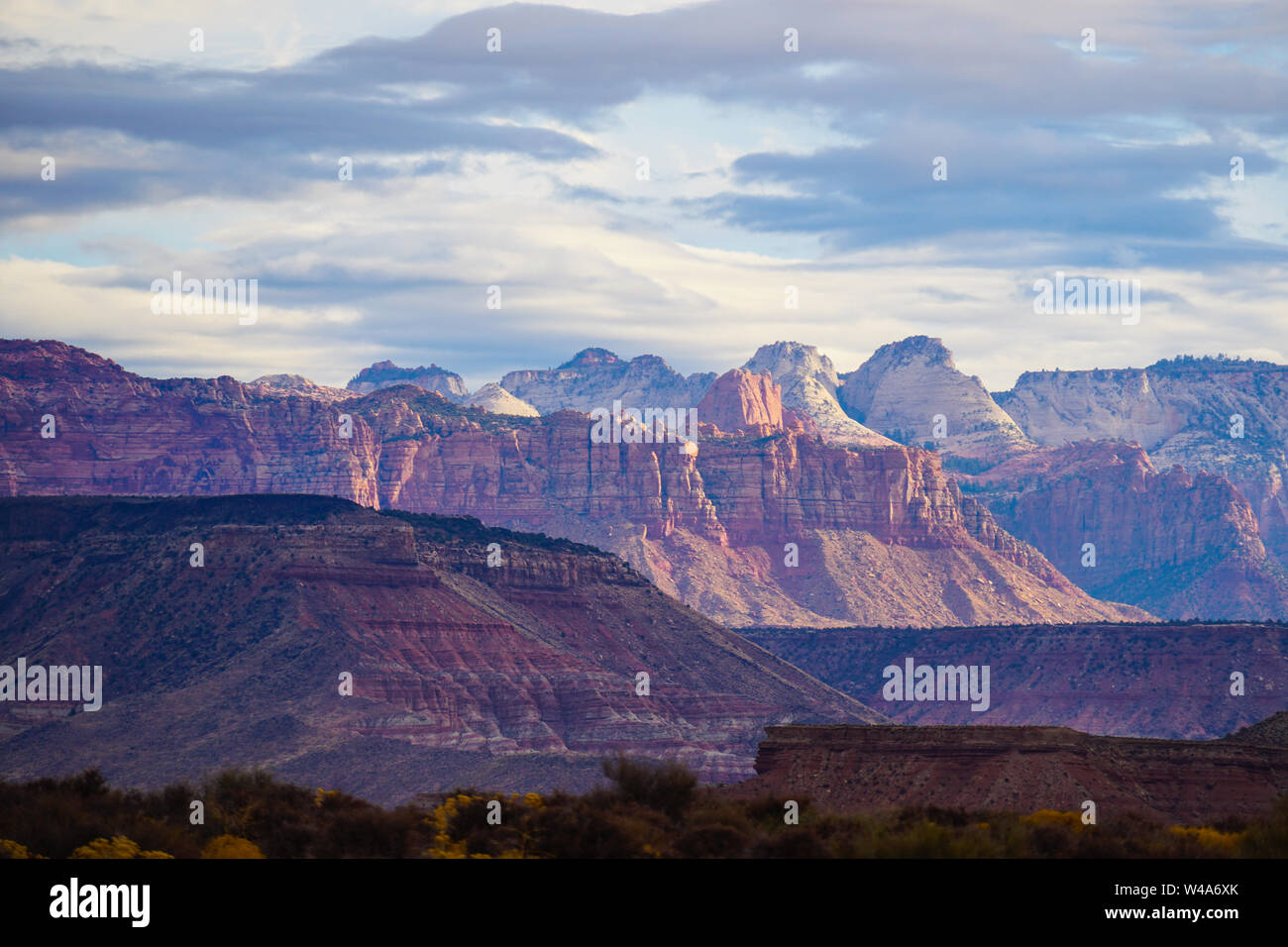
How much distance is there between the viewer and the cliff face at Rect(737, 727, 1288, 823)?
95.9 metres

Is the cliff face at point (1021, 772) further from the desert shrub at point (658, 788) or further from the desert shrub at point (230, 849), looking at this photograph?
the desert shrub at point (230, 849)

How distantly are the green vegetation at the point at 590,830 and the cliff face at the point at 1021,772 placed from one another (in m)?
7.12

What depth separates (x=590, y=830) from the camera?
75.7 meters

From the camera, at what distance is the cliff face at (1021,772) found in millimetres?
95938

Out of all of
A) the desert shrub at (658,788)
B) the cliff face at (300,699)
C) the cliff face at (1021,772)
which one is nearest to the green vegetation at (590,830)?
the desert shrub at (658,788)

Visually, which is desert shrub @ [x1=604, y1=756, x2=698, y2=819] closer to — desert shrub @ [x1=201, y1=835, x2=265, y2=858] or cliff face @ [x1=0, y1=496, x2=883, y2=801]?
desert shrub @ [x1=201, y1=835, x2=265, y2=858]

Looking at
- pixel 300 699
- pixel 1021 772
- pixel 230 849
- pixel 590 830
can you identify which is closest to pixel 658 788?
pixel 590 830

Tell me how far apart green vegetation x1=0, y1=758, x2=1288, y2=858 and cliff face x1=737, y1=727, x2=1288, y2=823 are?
712 cm

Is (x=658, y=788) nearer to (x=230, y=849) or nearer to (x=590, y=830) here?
(x=590, y=830)

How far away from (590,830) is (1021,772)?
27218mm

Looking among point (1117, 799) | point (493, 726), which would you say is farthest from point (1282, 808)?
point (493, 726)
